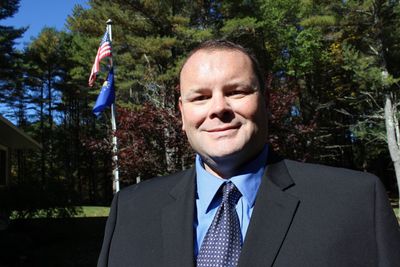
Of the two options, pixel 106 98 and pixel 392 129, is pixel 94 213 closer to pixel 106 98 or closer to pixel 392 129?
pixel 106 98

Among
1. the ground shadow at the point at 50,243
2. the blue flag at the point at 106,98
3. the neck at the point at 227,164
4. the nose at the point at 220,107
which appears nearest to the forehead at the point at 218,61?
the nose at the point at 220,107

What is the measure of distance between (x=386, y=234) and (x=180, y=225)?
2.55ft

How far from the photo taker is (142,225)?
6.09 ft

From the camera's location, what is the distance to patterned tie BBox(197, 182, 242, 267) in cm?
162

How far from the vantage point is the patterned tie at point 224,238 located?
162cm

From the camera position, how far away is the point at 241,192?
5.74 ft

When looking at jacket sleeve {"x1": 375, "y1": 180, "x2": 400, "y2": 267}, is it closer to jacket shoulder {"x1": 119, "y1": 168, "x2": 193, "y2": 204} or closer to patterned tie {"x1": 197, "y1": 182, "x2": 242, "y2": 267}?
patterned tie {"x1": 197, "y1": 182, "x2": 242, "y2": 267}

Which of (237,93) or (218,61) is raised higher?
(218,61)

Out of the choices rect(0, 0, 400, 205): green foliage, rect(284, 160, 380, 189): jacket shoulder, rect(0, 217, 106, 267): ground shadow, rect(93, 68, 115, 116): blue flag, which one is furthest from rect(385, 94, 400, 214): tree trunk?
rect(284, 160, 380, 189): jacket shoulder

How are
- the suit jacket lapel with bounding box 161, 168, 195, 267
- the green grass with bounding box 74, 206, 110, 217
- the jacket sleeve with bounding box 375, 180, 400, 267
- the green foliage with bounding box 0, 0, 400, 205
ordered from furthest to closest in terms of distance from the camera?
the green grass with bounding box 74, 206, 110, 217 → the green foliage with bounding box 0, 0, 400, 205 → the suit jacket lapel with bounding box 161, 168, 195, 267 → the jacket sleeve with bounding box 375, 180, 400, 267

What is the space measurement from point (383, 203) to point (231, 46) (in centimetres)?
86

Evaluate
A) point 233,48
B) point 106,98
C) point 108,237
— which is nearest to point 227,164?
point 233,48

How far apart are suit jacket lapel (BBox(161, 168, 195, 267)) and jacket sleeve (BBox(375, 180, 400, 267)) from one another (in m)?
0.69

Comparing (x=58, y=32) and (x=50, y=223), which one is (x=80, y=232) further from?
(x=58, y=32)
